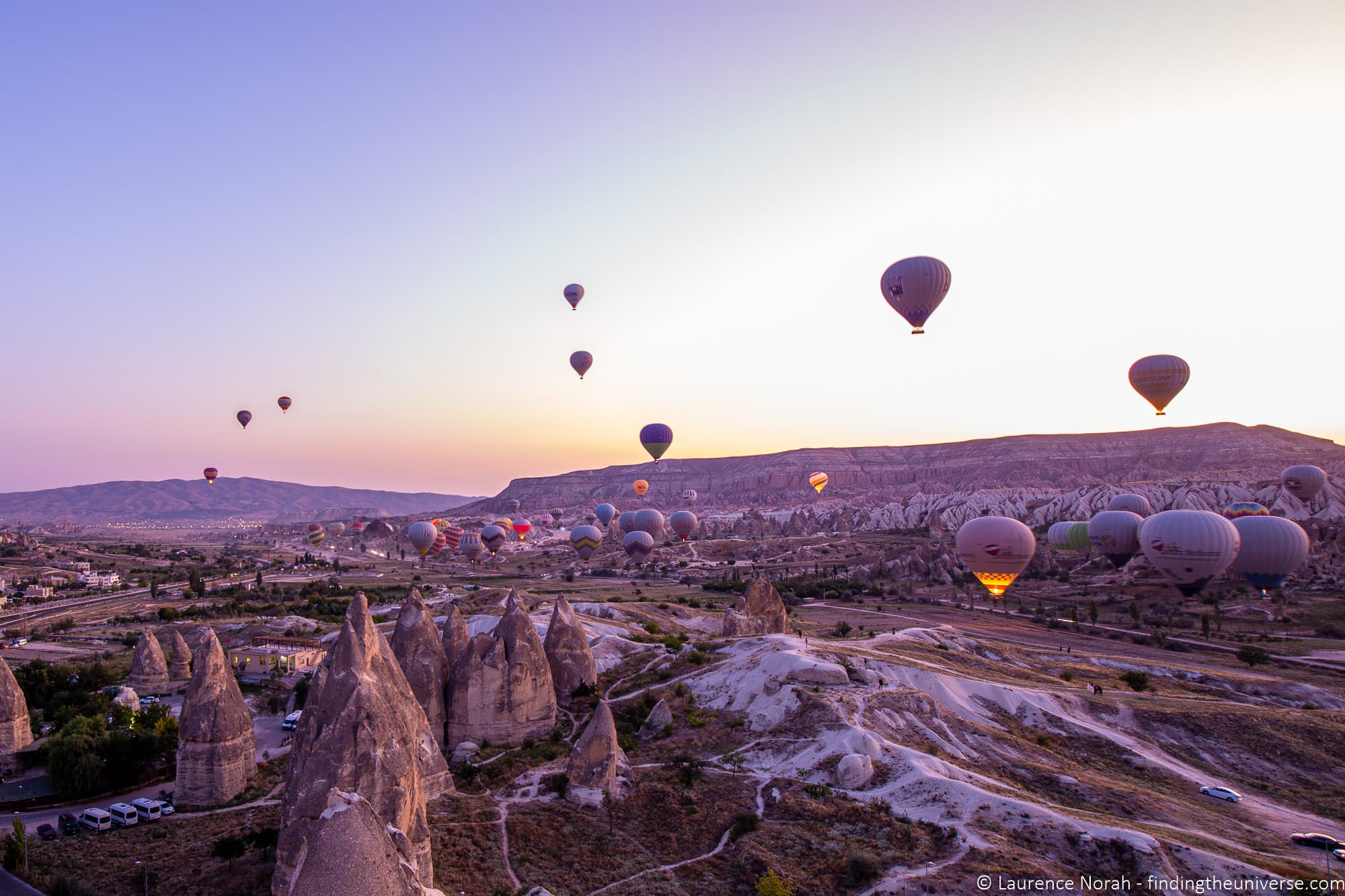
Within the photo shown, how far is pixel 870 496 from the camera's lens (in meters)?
160

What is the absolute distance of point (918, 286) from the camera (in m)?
37.6

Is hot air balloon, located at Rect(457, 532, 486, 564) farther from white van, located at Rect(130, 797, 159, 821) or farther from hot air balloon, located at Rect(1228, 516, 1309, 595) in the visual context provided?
hot air balloon, located at Rect(1228, 516, 1309, 595)

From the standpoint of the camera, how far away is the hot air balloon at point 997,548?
3678 cm

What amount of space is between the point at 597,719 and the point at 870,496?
5765 inches

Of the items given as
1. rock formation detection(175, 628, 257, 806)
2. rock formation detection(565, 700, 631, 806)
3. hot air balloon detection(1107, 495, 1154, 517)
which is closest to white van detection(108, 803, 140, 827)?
rock formation detection(175, 628, 257, 806)

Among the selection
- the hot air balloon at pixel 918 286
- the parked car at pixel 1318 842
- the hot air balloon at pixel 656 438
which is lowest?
the parked car at pixel 1318 842

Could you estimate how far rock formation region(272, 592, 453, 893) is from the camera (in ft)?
47.1

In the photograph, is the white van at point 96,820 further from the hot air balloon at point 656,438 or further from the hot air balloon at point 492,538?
the hot air balloon at point 492,538

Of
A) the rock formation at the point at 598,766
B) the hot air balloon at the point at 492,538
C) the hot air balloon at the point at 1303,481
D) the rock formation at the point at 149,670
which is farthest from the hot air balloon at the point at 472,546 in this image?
the hot air balloon at the point at 1303,481

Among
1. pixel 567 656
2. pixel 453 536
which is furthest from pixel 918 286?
pixel 453 536

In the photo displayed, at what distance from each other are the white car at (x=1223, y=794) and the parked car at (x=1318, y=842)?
2.37m

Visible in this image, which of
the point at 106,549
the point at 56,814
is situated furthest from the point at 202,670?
the point at 106,549

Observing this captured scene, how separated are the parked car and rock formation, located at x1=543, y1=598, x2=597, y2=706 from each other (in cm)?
2023

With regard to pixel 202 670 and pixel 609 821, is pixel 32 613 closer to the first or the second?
pixel 202 670
